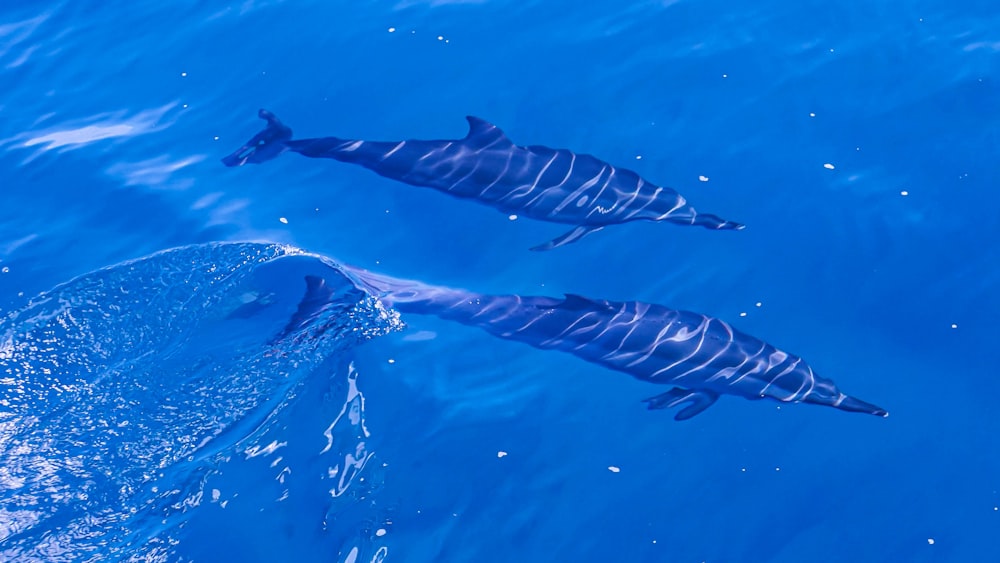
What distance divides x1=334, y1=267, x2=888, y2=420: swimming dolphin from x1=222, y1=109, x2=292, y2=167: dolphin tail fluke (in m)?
3.21

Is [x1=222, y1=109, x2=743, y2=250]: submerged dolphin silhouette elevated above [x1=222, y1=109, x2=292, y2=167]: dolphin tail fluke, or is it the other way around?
[x1=222, y1=109, x2=292, y2=167]: dolphin tail fluke

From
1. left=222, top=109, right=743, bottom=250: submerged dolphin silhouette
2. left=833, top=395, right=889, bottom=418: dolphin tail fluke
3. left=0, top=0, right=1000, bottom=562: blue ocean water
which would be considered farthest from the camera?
left=222, top=109, right=743, bottom=250: submerged dolphin silhouette

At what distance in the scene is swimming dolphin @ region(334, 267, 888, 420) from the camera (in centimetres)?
768

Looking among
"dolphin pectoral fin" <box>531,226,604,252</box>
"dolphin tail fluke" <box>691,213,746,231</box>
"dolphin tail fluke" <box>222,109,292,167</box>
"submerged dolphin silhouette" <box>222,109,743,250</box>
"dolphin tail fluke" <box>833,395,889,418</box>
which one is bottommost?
"dolphin tail fluke" <box>833,395,889,418</box>

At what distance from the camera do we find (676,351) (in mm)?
7660

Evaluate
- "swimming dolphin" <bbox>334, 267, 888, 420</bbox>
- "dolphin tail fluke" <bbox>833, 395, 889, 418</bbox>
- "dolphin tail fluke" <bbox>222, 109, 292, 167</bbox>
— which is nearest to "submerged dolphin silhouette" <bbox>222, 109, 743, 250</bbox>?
"dolphin tail fluke" <bbox>222, 109, 292, 167</bbox>

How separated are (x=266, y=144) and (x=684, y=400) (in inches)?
195

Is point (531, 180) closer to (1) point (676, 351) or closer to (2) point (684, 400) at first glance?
(1) point (676, 351)

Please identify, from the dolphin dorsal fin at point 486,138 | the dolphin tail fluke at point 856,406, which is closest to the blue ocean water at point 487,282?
the dolphin tail fluke at point 856,406

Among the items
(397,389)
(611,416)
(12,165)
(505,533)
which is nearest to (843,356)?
(611,416)

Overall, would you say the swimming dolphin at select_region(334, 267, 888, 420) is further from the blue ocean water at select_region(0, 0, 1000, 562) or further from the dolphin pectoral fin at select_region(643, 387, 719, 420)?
the blue ocean water at select_region(0, 0, 1000, 562)

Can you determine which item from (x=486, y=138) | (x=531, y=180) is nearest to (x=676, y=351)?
(x=531, y=180)

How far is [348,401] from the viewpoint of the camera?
807 centimetres

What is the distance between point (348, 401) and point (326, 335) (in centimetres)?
65
